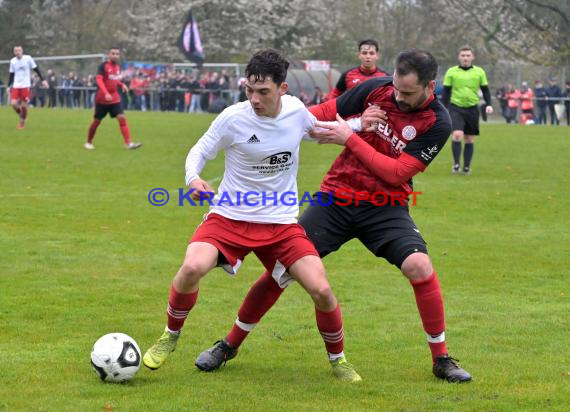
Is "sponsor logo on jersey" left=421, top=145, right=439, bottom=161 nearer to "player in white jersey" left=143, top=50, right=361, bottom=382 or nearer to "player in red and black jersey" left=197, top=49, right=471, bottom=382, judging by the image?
"player in red and black jersey" left=197, top=49, right=471, bottom=382

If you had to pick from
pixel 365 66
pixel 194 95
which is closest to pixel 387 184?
pixel 365 66

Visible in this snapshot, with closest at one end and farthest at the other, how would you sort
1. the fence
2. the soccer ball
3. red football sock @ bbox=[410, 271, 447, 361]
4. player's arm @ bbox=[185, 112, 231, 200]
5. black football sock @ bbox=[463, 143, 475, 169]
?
the soccer ball → player's arm @ bbox=[185, 112, 231, 200] → red football sock @ bbox=[410, 271, 447, 361] → black football sock @ bbox=[463, 143, 475, 169] → the fence

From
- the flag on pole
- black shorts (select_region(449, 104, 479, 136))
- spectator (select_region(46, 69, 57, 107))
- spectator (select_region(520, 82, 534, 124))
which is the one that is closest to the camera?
black shorts (select_region(449, 104, 479, 136))

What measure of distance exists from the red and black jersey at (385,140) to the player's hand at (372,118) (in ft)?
0.21

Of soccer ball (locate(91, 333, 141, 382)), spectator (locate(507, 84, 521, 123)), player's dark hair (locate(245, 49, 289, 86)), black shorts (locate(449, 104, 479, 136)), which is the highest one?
player's dark hair (locate(245, 49, 289, 86))

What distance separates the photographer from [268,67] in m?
5.72

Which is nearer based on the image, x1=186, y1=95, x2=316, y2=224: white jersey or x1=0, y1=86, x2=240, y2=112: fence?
x1=186, y1=95, x2=316, y2=224: white jersey

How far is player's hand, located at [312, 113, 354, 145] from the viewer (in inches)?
236

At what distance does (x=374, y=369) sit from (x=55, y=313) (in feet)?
8.34

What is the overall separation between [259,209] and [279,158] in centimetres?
31

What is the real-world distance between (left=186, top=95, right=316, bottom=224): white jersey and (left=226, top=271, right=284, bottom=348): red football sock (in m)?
0.47

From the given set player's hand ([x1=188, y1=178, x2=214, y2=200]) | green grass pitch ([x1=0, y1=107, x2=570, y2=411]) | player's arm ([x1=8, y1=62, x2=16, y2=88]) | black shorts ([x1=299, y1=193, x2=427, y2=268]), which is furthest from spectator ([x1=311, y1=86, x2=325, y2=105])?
player's hand ([x1=188, y1=178, x2=214, y2=200])

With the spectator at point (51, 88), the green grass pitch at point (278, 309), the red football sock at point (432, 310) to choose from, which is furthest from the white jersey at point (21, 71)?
the red football sock at point (432, 310)

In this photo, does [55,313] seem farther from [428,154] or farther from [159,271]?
[428,154]
